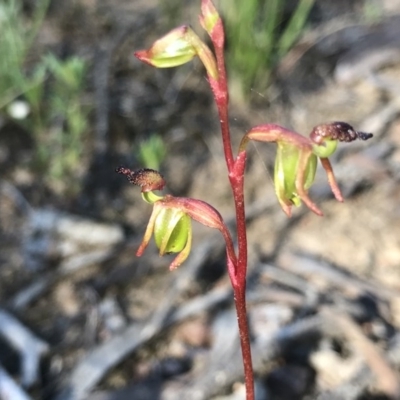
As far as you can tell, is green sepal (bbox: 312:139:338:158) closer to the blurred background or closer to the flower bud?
the flower bud

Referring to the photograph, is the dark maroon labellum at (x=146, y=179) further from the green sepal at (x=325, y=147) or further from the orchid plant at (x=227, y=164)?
the green sepal at (x=325, y=147)

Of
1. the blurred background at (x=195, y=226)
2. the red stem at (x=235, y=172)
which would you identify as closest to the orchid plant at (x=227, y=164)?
the red stem at (x=235, y=172)

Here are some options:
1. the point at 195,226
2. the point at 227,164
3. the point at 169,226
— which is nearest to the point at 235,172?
the point at 227,164

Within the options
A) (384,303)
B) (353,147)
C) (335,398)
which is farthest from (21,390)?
(353,147)

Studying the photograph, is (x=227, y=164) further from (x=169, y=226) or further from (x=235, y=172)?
(x=169, y=226)

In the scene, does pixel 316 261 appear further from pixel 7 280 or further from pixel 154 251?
pixel 7 280

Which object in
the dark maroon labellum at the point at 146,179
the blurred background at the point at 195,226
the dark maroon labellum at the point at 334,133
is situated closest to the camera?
the dark maroon labellum at the point at 334,133
